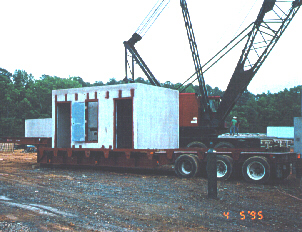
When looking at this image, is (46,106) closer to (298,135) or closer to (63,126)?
(63,126)

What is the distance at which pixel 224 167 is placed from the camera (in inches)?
503

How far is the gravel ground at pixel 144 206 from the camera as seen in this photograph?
626 cm

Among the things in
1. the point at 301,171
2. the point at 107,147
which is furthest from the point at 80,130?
the point at 301,171

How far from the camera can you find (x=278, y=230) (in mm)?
6098

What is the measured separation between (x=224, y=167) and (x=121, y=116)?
18.5 ft

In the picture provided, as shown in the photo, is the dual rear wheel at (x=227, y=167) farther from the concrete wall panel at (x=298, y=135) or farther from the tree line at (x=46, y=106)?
the tree line at (x=46, y=106)

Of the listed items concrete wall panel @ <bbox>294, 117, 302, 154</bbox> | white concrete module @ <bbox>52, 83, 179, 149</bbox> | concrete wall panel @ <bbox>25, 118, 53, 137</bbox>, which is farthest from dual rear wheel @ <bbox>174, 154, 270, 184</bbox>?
concrete wall panel @ <bbox>25, 118, 53, 137</bbox>

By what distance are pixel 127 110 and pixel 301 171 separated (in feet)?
→ 25.8

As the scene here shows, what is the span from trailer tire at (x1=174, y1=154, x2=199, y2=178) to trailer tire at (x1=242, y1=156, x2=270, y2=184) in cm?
184

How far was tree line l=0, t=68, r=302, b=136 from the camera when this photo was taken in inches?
2697

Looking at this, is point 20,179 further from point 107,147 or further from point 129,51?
point 129,51
